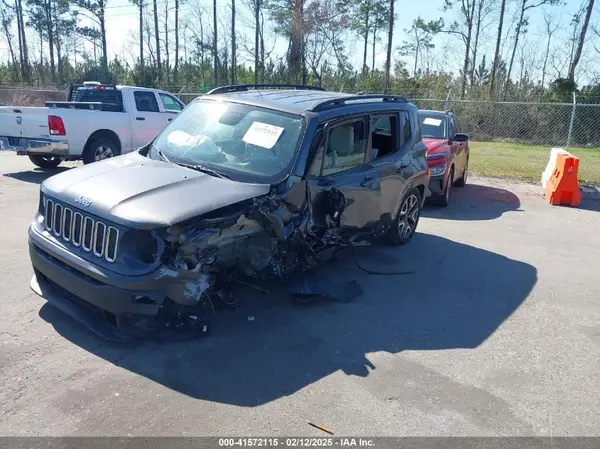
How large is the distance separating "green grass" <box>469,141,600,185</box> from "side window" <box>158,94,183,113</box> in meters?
8.16

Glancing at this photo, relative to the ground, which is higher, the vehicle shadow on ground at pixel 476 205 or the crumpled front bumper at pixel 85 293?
the crumpled front bumper at pixel 85 293

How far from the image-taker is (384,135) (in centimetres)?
617

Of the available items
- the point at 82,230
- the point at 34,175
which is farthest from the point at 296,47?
the point at 82,230

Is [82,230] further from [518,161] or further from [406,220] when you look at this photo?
[518,161]

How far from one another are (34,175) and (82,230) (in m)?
7.97

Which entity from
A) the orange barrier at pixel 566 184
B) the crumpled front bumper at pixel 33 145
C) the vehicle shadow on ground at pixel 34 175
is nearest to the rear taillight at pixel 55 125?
the crumpled front bumper at pixel 33 145

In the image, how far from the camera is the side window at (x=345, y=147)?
5.11m

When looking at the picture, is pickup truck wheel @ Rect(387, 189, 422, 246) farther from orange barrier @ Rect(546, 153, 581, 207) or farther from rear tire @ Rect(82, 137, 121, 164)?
rear tire @ Rect(82, 137, 121, 164)

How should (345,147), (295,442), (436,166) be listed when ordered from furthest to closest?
(436,166)
(345,147)
(295,442)

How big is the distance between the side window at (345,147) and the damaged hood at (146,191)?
0.96 m

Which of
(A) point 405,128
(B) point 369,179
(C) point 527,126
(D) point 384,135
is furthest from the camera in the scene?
(C) point 527,126

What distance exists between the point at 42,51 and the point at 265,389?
49.1 meters

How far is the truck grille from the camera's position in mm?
3712

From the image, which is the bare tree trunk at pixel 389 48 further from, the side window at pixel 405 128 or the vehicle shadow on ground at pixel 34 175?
the side window at pixel 405 128
